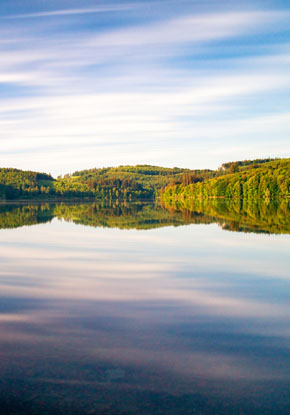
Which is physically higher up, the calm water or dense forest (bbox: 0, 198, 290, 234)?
dense forest (bbox: 0, 198, 290, 234)

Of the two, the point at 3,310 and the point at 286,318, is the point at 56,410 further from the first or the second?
the point at 286,318

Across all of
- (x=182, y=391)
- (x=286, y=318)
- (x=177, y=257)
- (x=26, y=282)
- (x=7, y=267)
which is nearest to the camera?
(x=182, y=391)

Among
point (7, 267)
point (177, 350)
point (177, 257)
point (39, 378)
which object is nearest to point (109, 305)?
point (177, 350)

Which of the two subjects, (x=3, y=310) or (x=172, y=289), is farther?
(x=172, y=289)

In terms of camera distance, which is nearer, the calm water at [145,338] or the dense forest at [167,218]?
the calm water at [145,338]

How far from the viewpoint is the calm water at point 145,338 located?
5.40m

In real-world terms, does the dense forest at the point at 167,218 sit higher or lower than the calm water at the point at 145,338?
higher

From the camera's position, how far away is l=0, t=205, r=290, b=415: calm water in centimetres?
540

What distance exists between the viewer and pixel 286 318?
344 inches

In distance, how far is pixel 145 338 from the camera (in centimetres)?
750

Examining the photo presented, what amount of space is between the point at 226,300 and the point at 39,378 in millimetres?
5816

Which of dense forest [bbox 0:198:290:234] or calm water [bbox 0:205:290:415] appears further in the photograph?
dense forest [bbox 0:198:290:234]

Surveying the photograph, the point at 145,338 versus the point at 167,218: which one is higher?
the point at 167,218

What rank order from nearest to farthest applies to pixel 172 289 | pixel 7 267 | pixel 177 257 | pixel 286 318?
pixel 286 318 < pixel 172 289 < pixel 7 267 < pixel 177 257
